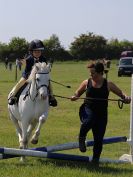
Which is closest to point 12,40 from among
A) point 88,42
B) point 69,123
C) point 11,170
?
point 88,42

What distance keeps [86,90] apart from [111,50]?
115m

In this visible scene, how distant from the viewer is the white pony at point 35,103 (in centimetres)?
987

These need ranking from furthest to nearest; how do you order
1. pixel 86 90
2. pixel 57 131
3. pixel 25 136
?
pixel 57 131
pixel 25 136
pixel 86 90

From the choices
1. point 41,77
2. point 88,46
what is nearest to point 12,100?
point 41,77

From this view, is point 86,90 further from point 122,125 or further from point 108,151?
point 122,125

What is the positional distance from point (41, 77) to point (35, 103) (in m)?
0.60

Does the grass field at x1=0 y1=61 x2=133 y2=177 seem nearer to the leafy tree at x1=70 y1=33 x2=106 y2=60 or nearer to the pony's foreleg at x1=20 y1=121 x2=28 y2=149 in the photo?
the pony's foreleg at x1=20 y1=121 x2=28 y2=149

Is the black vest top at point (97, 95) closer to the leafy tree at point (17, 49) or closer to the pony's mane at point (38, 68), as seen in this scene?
the pony's mane at point (38, 68)

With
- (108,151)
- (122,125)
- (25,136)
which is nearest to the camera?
(25,136)

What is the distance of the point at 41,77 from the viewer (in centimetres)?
988

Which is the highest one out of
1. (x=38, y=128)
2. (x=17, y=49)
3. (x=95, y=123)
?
(x=17, y=49)

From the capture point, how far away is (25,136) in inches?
408

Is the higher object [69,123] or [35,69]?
[35,69]

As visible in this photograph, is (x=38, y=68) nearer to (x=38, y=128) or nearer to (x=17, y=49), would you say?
(x=38, y=128)
